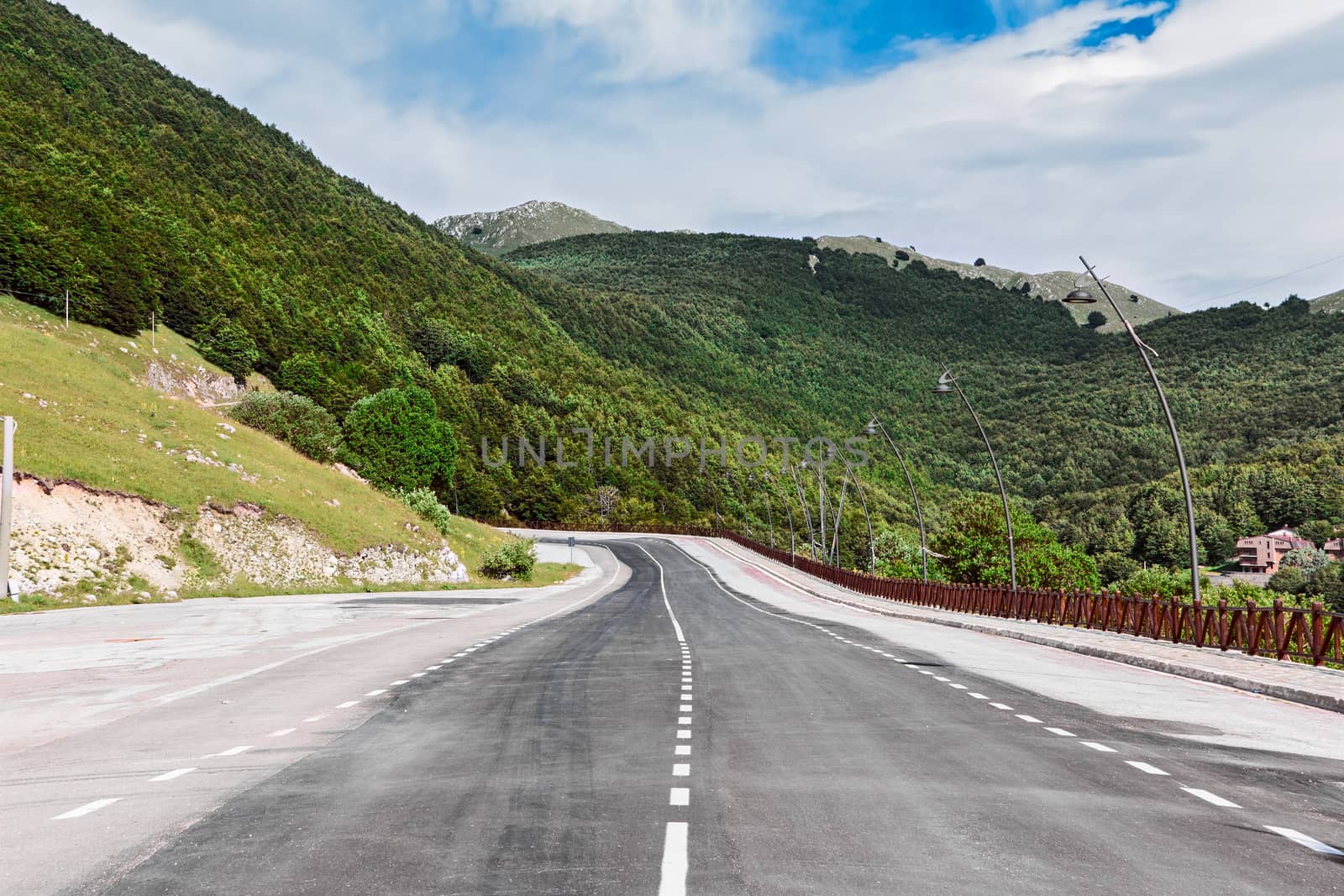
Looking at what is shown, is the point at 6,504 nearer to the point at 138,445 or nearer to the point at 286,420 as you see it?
the point at 138,445

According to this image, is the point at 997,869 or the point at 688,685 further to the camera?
the point at 688,685

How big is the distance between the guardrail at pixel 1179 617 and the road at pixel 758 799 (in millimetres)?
4280

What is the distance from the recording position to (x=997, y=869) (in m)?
5.54

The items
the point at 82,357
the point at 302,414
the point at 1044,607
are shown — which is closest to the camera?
the point at 1044,607

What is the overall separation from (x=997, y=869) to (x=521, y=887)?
8.66ft

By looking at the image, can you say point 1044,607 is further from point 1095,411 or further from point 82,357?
point 1095,411

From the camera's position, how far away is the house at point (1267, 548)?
13438 cm

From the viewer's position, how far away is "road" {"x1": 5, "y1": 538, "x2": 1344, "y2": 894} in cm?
545

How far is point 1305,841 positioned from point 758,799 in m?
3.52

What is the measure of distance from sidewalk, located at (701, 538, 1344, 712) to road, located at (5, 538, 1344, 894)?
0.62 m

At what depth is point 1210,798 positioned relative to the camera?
755 cm

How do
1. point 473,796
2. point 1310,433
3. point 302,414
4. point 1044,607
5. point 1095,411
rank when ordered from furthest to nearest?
point 1095,411 → point 1310,433 → point 302,414 → point 1044,607 → point 473,796

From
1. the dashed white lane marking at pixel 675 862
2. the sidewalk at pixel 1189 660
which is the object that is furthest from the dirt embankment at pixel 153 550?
the dashed white lane marking at pixel 675 862

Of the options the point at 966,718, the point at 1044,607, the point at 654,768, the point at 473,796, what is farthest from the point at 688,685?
the point at 1044,607
